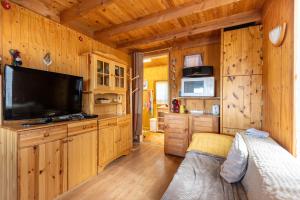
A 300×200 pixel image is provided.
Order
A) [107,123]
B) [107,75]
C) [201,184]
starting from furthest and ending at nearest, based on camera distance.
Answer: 1. [107,75]
2. [107,123]
3. [201,184]

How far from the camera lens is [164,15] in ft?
7.59

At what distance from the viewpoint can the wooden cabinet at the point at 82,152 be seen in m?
1.90

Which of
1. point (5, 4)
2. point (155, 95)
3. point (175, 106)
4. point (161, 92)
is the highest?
point (5, 4)

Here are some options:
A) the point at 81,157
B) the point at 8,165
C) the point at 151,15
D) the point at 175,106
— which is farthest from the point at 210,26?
the point at 8,165

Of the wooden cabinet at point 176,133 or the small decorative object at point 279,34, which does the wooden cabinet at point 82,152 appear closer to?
the wooden cabinet at point 176,133

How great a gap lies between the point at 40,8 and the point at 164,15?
5.90ft

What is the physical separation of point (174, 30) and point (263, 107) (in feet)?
6.83

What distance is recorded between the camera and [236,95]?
2404 millimetres

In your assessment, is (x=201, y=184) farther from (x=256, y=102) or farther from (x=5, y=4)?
(x=5, y=4)

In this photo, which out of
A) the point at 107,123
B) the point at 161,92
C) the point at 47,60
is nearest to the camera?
the point at 47,60

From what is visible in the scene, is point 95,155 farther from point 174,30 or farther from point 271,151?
point 174,30

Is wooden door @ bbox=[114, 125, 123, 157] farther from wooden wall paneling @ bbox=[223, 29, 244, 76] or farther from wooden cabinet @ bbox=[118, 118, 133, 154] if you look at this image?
wooden wall paneling @ bbox=[223, 29, 244, 76]

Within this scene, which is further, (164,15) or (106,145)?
(106,145)

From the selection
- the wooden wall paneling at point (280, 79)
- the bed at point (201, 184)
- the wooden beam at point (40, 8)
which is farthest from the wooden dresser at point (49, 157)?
the wooden wall paneling at point (280, 79)
